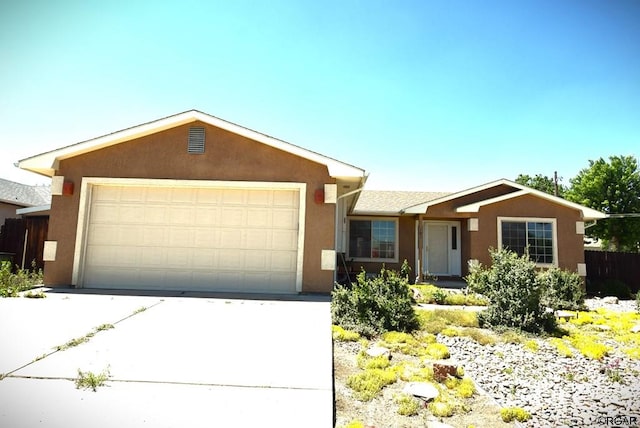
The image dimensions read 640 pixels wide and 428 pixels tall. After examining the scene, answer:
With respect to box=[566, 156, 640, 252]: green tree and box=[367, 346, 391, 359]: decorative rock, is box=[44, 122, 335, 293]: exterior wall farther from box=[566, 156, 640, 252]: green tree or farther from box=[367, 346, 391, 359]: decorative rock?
box=[566, 156, 640, 252]: green tree

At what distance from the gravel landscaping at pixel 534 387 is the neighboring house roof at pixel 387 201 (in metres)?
8.58

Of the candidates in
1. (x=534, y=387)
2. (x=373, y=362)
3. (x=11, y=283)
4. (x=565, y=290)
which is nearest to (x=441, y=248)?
(x=565, y=290)

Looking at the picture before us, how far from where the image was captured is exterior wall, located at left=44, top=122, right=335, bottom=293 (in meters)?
8.45

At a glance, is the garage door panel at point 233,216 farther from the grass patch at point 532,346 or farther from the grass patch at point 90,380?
the grass patch at point 532,346

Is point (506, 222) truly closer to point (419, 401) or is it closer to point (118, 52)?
point (419, 401)

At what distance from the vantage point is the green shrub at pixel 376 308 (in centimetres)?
593

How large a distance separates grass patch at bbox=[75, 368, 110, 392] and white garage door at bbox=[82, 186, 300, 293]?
16.2ft

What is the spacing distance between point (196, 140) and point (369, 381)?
7276 mm

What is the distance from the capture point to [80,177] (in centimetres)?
881

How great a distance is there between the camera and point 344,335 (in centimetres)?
538

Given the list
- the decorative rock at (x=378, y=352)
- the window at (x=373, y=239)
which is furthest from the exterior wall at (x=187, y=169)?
the window at (x=373, y=239)

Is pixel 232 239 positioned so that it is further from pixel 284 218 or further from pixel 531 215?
pixel 531 215

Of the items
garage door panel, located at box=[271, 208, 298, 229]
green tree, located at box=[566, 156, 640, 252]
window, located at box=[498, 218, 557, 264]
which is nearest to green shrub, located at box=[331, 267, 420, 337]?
garage door panel, located at box=[271, 208, 298, 229]

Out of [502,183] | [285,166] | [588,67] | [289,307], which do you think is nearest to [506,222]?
[502,183]
